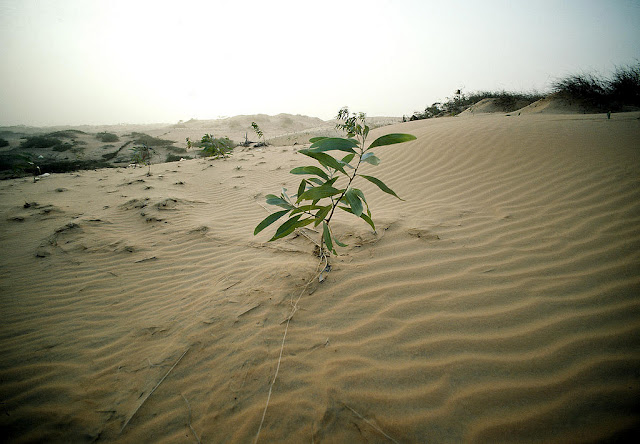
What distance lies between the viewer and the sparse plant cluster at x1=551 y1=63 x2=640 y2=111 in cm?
815

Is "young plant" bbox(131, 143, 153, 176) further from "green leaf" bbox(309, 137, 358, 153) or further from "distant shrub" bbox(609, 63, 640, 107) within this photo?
"distant shrub" bbox(609, 63, 640, 107)

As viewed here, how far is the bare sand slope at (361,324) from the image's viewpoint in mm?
1075

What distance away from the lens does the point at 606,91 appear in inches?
335

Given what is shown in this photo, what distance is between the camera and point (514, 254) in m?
1.99

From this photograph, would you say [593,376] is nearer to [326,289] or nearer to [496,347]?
[496,347]

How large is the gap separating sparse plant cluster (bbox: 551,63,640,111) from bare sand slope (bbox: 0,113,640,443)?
835 cm

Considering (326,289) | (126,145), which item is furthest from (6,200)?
(126,145)

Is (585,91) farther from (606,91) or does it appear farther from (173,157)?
→ (173,157)

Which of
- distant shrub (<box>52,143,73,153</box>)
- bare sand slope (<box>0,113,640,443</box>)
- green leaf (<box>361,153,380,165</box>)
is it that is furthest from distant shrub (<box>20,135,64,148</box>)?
green leaf (<box>361,153,380,165</box>)

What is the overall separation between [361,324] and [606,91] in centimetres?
1342

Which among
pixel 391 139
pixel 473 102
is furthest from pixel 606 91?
pixel 391 139

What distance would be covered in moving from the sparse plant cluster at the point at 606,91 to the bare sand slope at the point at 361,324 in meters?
8.35

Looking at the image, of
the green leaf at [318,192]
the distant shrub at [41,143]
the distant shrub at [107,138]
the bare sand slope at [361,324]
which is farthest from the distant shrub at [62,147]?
the green leaf at [318,192]

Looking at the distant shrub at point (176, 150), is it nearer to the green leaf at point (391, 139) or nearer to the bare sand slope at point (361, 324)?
the bare sand slope at point (361, 324)
